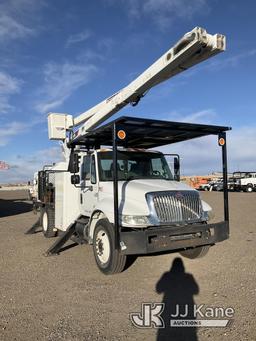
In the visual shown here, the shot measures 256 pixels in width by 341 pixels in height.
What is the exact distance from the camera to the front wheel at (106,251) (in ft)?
22.8

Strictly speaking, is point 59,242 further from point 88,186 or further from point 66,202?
point 88,186

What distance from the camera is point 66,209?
10109mm

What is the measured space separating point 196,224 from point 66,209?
407 centimetres

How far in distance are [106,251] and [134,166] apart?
2.24 meters

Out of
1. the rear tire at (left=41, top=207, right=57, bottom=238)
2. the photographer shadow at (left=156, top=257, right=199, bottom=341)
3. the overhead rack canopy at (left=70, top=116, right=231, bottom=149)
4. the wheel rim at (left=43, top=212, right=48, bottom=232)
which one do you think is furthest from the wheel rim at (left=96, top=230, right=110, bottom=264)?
the wheel rim at (left=43, top=212, right=48, bottom=232)

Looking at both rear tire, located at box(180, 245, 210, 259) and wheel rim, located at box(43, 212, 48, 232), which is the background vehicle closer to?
wheel rim, located at box(43, 212, 48, 232)

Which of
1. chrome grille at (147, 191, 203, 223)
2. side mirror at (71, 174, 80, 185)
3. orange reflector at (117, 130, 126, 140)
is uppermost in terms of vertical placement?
orange reflector at (117, 130, 126, 140)

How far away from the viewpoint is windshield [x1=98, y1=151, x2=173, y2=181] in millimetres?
8367

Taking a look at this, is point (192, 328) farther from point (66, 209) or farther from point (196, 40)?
point (66, 209)

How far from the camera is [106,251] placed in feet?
23.8

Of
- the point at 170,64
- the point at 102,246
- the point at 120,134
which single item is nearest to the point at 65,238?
the point at 102,246

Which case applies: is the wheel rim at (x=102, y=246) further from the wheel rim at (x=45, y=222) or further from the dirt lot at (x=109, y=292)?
the wheel rim at (x=45, y=222)

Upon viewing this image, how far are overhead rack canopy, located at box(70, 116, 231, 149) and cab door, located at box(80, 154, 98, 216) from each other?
2.10ft

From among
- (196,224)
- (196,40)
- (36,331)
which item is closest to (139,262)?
(196,224)
